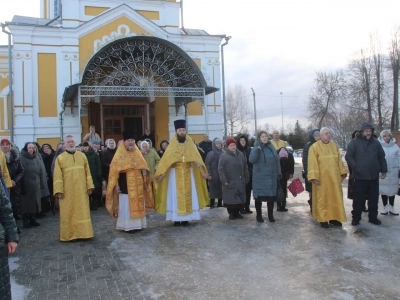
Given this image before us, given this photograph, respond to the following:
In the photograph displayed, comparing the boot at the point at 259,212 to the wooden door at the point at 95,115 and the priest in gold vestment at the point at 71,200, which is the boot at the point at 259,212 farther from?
the wooden door at the point at 95,115

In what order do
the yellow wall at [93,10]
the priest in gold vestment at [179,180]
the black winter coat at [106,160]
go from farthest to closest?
the yellow wall at [93,10] → the black winter coat at [106,160] → the priest in gold vestment at [179,180]

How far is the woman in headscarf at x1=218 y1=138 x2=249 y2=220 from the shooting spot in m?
7.86

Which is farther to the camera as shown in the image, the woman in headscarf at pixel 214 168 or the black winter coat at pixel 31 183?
the woman in headscarf at pixel 214 168

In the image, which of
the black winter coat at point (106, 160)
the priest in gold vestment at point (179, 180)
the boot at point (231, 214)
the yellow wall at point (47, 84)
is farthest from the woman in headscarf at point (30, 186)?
the yellow wall at point (47, 84)

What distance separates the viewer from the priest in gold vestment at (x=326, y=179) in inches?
274

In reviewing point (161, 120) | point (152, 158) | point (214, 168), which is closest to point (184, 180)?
point (152, 158)

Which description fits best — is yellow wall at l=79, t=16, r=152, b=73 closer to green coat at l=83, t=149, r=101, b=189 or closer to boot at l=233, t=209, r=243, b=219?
green coat at l=83, t=149, r=101, b=189

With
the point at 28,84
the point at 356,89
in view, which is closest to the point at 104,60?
the point at 28,84

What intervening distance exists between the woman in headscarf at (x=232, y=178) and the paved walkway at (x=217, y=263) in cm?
47

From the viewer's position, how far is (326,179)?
6977mm

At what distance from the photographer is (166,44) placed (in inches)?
534

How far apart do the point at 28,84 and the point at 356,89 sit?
25.3 m

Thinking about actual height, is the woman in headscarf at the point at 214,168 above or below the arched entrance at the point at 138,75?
below

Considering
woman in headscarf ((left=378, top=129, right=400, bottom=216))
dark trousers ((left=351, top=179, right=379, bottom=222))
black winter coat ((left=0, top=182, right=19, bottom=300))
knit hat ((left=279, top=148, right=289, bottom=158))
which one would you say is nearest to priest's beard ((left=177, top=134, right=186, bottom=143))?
knit hat ((left=279, top=148, right=289, bottom=158))
